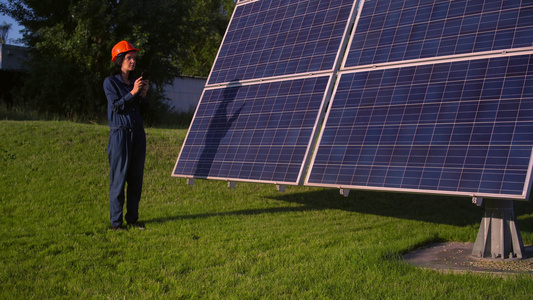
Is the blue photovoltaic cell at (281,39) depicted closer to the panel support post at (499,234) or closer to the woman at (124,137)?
the woman at (124,137)

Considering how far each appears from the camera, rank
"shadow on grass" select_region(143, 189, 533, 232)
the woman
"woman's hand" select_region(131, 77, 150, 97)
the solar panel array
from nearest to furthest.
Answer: the solar panel array < "woman's hand" select_region(131, 77, 150, 97) < the woman < "shadow on grass" select_region(143, 189, 533, 232)

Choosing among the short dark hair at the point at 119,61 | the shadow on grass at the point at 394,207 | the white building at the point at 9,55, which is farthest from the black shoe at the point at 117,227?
the white building at the point at 9,55

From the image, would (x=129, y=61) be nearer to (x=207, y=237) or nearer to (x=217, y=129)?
(x=217, y=129)

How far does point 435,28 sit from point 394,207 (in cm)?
518

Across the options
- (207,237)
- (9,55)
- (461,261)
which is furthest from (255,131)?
(9,55)

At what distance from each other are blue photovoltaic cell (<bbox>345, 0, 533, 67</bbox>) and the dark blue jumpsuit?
370 centimetres

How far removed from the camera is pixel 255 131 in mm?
9992

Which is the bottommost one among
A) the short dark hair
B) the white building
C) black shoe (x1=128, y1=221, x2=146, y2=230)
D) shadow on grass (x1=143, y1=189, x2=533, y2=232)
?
black shoe (x1=128, y1=221, x2=146, y2=230)

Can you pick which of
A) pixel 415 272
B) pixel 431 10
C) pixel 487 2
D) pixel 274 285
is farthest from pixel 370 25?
pixel 274 285

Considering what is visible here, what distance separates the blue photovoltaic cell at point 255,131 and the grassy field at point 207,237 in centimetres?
96

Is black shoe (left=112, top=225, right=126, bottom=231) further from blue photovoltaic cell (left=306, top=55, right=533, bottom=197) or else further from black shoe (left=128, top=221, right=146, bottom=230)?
blue photovoltaic cell (left=306, top=55, right=533, bottom=197)

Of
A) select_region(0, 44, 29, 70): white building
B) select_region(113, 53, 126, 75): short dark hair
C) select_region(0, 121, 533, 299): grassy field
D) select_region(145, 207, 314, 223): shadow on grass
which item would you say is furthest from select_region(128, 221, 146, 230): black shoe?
select_region(0, 44, 29, 70): white building

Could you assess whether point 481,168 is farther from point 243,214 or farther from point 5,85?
point 5,85

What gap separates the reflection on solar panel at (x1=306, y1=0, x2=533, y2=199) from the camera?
6.88 m
